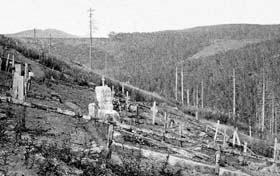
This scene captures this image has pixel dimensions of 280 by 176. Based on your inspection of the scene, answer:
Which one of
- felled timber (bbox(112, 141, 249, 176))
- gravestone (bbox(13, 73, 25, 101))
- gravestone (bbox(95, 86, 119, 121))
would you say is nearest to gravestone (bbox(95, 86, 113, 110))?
gravestone (bbox(95, 86, 119, 121))

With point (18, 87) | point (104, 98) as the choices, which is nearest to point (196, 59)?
point (104, 98)

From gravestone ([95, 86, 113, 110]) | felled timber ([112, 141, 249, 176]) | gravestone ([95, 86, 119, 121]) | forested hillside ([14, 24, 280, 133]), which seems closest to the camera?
felled timber ([112, 141, 249, 176])

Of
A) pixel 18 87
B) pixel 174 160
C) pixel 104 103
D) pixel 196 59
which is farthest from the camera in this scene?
pixel 196 59

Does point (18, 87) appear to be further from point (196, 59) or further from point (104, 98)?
point (196, 59)

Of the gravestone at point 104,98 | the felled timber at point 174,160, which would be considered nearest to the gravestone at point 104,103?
the gravestone at point 104,98

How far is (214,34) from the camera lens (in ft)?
358

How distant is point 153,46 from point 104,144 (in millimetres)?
89173

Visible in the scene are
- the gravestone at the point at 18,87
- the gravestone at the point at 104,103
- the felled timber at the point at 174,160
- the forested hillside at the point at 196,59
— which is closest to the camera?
the felled timber at the point at 174,160

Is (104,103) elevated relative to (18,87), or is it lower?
lower

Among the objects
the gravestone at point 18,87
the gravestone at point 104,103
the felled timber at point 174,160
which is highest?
the gravestone at point 18,87

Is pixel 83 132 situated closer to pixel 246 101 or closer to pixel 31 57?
pixel 31 57

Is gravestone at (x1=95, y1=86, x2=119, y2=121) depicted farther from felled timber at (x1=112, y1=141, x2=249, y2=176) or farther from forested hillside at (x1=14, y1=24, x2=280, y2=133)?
forested hillside at (x1=14, y1=24, x2=280, y2=133)

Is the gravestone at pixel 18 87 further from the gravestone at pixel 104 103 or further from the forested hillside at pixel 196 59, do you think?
the forested hillside at pixel 196 59

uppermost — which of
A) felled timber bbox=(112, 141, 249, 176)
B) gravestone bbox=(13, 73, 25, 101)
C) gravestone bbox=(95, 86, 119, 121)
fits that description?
gravestone bbox=(13, 73, 25, 101)
